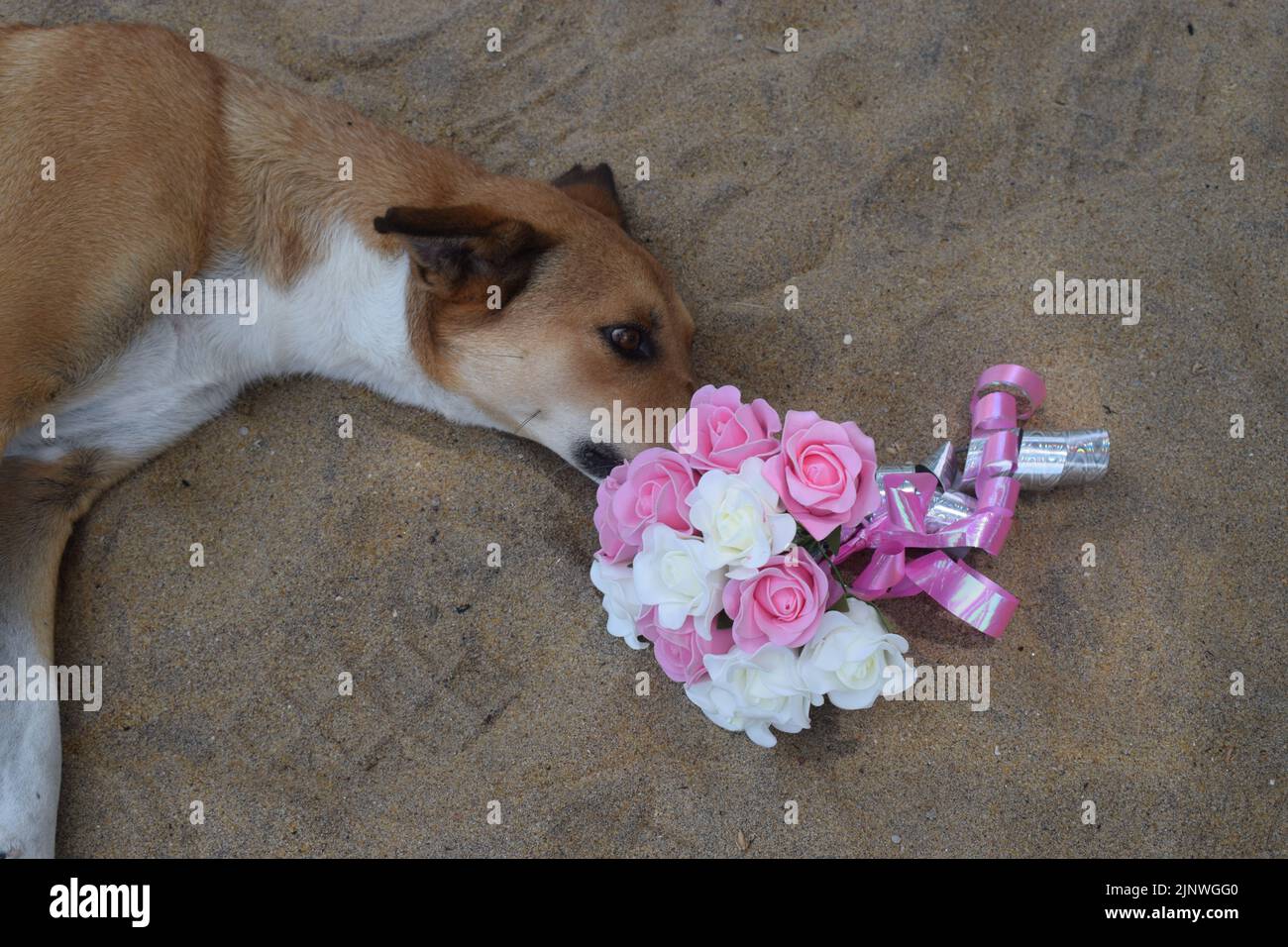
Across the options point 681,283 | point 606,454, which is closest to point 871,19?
point 681,283

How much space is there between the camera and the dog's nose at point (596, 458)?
3.09m

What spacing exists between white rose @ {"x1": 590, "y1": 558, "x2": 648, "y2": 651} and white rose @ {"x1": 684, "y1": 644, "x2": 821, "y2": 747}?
0.91 feet

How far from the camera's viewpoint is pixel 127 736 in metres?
3.04

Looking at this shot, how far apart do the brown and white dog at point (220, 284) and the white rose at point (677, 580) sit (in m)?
0.58

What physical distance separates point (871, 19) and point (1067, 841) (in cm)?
320

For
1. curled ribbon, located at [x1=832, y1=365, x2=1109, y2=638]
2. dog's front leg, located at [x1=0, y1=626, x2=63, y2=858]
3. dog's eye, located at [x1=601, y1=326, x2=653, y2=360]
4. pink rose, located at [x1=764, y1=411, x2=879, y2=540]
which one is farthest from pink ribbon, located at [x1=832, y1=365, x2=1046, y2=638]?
dog's front leg, located at [x1=0, y1=626, x2=63, y2=858]

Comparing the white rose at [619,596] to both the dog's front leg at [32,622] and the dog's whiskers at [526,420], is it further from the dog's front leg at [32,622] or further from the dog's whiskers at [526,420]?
the dog's front leg at [32,622]

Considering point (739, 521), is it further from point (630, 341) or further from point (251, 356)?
point (251, 356)

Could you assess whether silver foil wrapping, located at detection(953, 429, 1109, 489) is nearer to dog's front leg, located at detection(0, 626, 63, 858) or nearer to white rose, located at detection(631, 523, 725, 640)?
white rose, located at detection(631, 523, 725, 640)

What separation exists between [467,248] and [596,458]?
75 cm

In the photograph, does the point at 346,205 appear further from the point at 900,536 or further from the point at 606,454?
the point at 900,536

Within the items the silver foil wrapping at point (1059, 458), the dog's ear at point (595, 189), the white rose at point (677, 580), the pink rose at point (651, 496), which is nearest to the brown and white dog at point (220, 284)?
the dog's ear at point (595, 189)

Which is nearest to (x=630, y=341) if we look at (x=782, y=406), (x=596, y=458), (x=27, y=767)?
(x=596, y=458)
